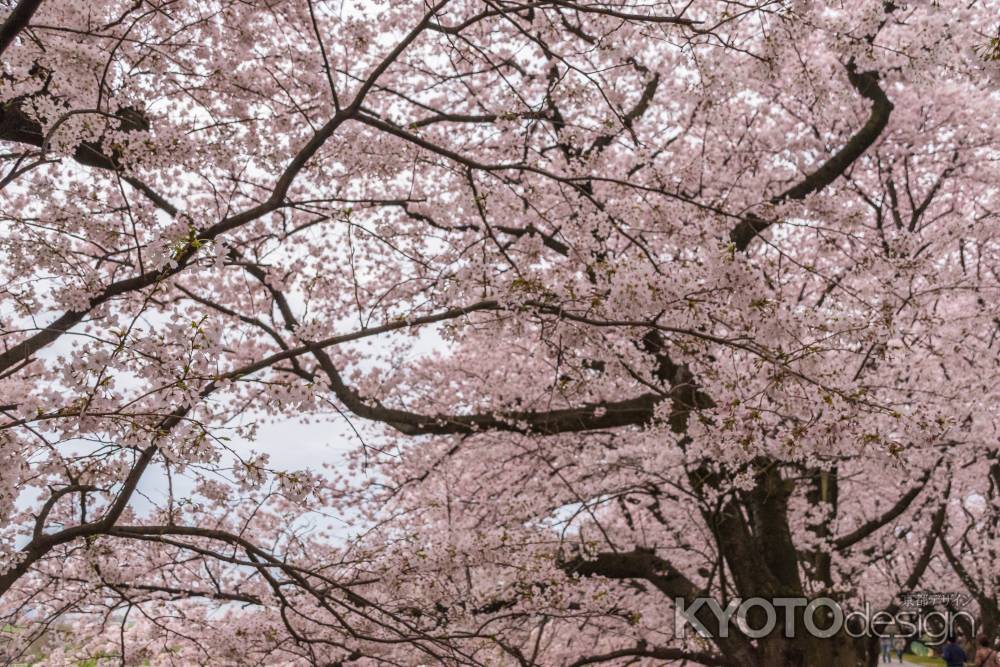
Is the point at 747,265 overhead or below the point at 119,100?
below

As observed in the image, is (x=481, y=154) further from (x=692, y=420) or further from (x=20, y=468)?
(x=20, y=468)

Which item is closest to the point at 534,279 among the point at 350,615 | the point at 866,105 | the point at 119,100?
the point at 119,100

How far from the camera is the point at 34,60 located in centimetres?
404

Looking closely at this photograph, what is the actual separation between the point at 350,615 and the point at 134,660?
187 cm

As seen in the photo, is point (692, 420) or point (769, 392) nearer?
point (769, 392)

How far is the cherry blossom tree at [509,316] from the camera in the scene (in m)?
3.51

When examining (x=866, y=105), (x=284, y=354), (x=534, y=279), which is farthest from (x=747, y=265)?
(x=866, y=105)

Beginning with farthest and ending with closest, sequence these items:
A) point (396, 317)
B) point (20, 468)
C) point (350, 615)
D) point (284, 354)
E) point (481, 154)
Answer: point (481, 154) < point (350, 615) < point (396, 317) < point (284, 354) < point (20, 468)

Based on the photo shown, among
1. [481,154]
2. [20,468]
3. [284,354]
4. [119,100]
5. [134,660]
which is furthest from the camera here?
[481,154]

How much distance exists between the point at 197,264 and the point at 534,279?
5.35 feet

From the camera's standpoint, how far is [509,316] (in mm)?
3873

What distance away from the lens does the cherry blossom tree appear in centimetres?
351

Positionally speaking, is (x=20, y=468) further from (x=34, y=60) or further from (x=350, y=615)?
(x=350, y=615)

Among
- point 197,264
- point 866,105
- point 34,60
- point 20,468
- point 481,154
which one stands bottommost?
point 20,468
